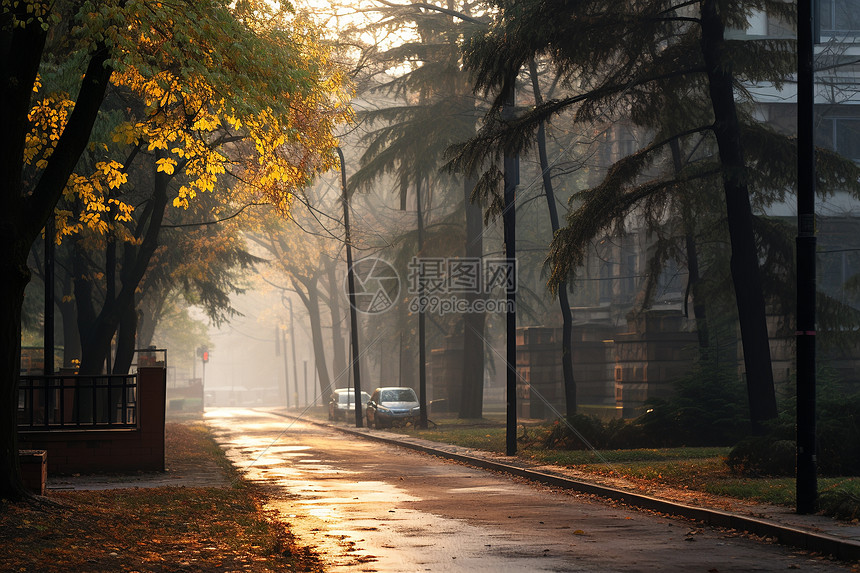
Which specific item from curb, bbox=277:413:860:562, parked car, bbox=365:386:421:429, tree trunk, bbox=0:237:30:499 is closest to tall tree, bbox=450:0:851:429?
curb, bbox=277:413:860:562

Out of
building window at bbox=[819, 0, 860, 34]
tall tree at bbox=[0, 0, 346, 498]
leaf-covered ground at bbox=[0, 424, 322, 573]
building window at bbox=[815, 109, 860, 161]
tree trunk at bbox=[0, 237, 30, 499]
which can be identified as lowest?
leaf-covered ground at bbox=[0, 424, 322, 573]

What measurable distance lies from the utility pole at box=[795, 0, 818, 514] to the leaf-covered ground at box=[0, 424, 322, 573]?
19.1 ft

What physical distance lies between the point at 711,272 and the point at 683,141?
4.20 metres

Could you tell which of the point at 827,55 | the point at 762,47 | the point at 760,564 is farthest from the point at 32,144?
the point at 827,55

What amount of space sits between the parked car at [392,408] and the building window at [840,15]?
2145 cm

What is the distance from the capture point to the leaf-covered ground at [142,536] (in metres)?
8.77

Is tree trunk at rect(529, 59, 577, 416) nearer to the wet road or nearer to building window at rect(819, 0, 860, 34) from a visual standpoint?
the wet road

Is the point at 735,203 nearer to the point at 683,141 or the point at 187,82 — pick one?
the point at 683,141

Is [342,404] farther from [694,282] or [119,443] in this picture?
[119,443]

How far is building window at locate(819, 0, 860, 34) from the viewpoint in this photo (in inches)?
1529

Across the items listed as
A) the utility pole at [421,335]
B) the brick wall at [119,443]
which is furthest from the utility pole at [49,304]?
the utility pole at [421,335]

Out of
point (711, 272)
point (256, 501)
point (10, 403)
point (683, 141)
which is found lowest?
point (256, 501)

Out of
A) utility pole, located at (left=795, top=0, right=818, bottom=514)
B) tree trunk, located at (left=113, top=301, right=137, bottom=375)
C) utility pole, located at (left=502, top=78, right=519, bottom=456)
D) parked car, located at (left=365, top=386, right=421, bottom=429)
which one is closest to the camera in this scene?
utility pole, located at (left=795, top=0, right=818, bottom=514)

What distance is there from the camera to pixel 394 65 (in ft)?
119
